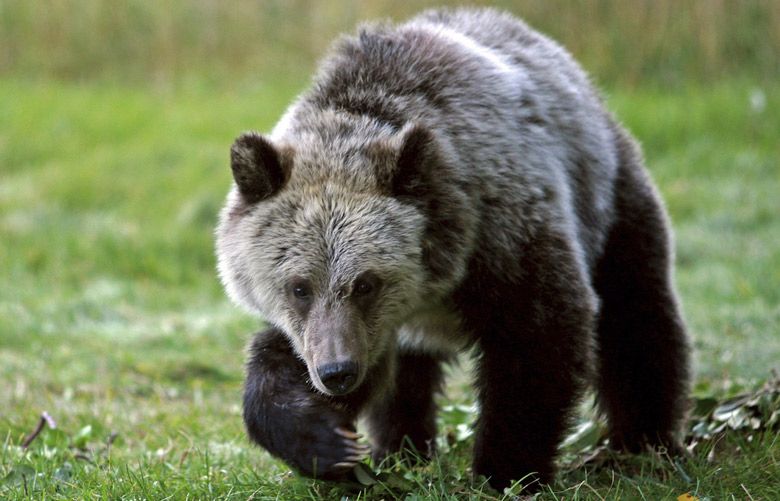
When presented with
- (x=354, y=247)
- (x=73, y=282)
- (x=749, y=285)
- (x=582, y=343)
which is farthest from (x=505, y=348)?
(x=73, y=282)

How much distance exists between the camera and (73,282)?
10945 millimetres

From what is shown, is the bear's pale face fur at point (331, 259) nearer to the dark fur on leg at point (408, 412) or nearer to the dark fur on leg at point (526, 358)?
the dark fur on leg at point (526, 358)

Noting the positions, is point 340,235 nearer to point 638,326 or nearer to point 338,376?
point 338,376

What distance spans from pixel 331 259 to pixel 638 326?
2.06m

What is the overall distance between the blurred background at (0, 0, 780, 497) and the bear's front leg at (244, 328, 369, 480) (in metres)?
0.67

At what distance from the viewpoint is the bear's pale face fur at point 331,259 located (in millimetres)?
4504

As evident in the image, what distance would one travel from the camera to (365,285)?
4.57m

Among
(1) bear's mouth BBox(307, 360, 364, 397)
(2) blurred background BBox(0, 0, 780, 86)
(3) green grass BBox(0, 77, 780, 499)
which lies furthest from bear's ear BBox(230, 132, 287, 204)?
(2) blurred background BBox(0, 0, 780, 86)

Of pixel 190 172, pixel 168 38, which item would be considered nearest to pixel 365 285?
pixel 190 172

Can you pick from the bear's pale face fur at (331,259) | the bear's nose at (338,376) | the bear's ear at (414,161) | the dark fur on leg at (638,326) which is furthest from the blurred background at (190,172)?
the bear's ear at (414,161)

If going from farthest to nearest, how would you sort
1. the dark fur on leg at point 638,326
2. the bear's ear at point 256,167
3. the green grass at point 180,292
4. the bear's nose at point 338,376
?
the dark fur on leg at point 638,326
the green grass at point 180,292
the bear's ear at point 256,167
the bear's nose at point 338,376

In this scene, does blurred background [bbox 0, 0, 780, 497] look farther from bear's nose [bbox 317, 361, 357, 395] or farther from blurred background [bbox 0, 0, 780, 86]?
bear's nose [bbox 317, 361, 357, 395]

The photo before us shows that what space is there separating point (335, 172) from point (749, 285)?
231 inches

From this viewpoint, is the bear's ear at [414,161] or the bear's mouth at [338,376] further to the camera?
the bear's ear at [414,161]
